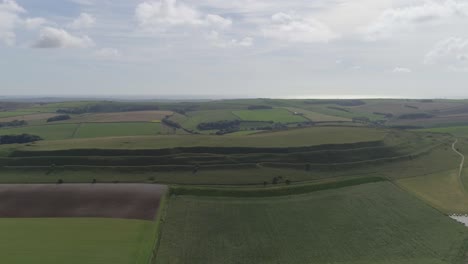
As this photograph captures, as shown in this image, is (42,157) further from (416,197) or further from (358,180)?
(416,197)

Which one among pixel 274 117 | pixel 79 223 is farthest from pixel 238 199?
pixel 274 117

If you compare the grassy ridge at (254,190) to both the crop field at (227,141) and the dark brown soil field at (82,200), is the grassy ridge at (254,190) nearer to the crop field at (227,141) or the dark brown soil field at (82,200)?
the dark brown soil field at (82,200)

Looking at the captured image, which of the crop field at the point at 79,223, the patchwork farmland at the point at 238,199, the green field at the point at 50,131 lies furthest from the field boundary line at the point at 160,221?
the green field at the point at 50,131

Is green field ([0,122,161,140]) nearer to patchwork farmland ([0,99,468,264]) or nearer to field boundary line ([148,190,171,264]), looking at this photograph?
patchwork farmland ([0,99,468,264])

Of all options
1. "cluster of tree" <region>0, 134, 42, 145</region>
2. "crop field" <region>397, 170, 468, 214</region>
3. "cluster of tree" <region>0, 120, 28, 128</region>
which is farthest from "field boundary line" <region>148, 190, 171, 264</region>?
"cluster of tree" <region>0, 120, 28, 128</region>

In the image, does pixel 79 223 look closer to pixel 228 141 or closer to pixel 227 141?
pixel 227 141
